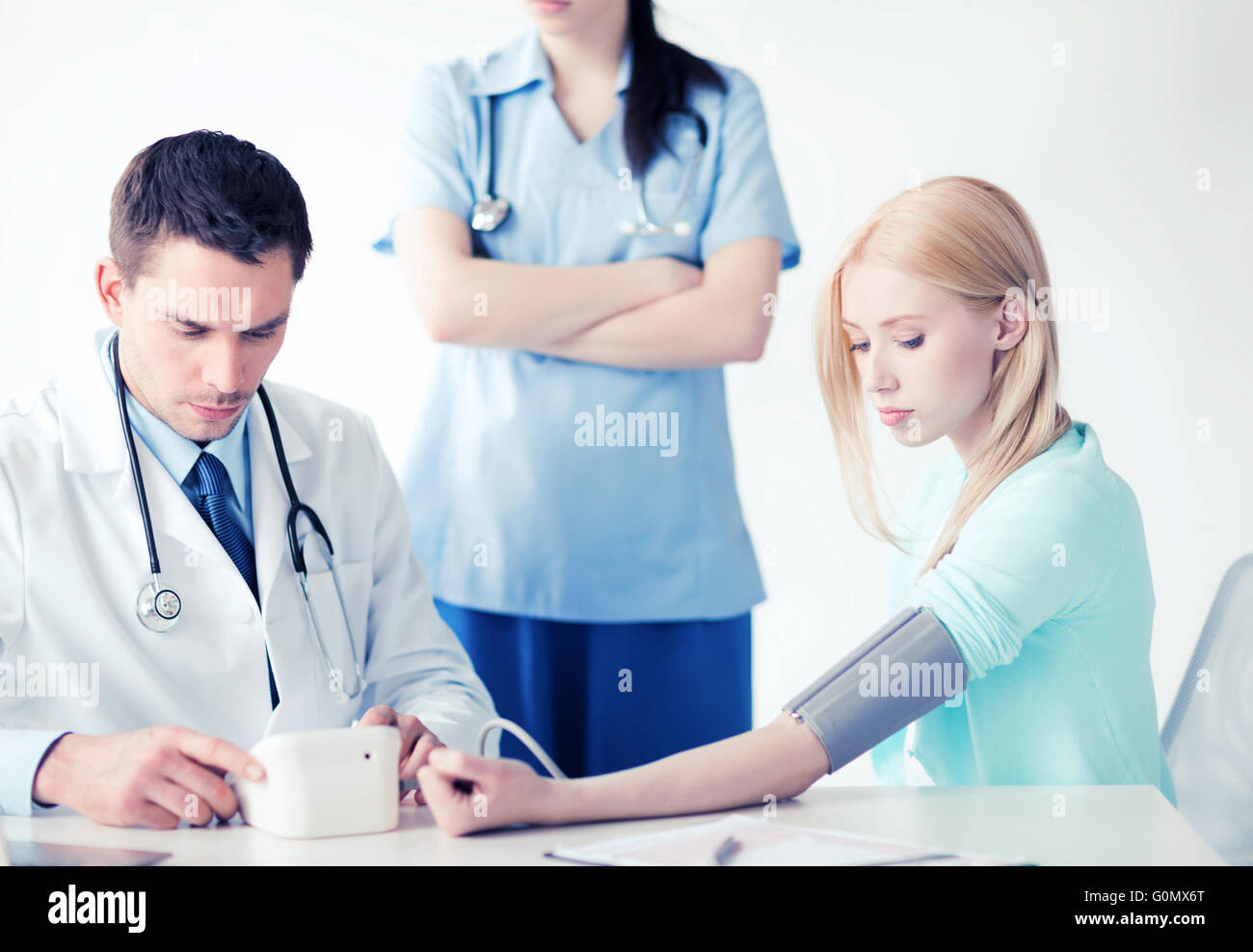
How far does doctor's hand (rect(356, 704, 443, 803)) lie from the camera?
1.18 metres

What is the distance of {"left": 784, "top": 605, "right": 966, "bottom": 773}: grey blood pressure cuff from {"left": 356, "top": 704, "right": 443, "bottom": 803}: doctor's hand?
0.38 m

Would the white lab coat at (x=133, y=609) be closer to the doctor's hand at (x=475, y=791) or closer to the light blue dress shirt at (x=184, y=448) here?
the light blue dress shirt at (x=184, y=448)

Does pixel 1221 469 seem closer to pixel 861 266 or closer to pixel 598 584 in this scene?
pixel 861 266

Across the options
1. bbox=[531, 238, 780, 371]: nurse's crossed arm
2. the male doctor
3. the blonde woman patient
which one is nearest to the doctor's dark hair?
the male doctor

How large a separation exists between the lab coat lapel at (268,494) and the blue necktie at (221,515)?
15mm

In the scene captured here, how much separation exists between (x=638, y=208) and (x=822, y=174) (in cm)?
63

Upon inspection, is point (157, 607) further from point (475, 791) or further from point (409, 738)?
point (475, 791)

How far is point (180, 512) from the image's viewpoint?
1.41 metres

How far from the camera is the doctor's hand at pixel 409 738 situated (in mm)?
1179

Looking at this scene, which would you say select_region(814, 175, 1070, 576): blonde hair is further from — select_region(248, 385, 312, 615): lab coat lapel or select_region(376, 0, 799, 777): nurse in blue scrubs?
select_region(248, 385, 312, 615): lab coat lapel

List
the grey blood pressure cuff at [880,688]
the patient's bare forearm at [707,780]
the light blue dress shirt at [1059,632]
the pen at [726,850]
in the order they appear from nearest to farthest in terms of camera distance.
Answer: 1. the pen at [726,850]
2. the patient's bare forearm at [707,780]
3. the grey blood pressure cuff at [880,688]
4. the light blue dress shirt at [1059,632]

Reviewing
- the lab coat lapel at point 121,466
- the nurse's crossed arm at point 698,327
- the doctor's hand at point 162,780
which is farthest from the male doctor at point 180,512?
the nurse's crossed arm at point 698,327
